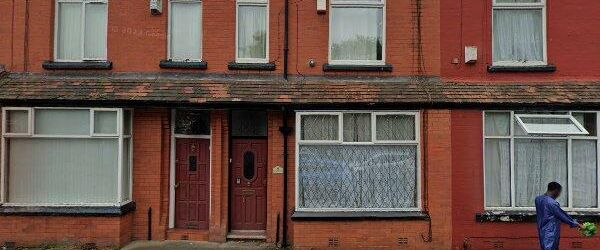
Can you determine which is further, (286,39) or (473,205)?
(286,39)

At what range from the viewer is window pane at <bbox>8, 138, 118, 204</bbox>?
9172 millimetres

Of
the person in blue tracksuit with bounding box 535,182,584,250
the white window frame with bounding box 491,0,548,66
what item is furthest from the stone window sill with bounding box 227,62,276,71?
the person in blue tracksuit with bounding box 535,182,584,250

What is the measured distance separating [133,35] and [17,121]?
2.61 m

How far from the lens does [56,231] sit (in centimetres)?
898

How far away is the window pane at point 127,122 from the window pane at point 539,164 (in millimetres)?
7203

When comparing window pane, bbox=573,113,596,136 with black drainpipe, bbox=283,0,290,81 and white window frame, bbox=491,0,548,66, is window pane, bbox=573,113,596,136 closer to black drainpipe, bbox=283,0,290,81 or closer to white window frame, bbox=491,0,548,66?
white window frame, bbox=491,0,548,66

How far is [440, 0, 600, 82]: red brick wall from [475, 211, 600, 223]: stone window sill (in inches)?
97.9

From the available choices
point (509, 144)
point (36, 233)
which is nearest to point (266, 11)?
point (509, 144)

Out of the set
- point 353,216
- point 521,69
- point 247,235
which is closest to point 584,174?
point 521,69

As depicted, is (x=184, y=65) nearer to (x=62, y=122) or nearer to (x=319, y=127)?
(x=62, y=122)

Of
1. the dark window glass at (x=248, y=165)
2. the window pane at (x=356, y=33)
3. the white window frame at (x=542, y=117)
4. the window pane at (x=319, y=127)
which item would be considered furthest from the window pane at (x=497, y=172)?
the dark window glass at (x=248, y=165)

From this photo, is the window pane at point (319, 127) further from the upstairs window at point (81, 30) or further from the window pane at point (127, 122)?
the upstairs window at point (81, 30)

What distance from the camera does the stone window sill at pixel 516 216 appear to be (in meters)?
9.02

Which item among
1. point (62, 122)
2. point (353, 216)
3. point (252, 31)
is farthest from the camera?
point (252, 31)
